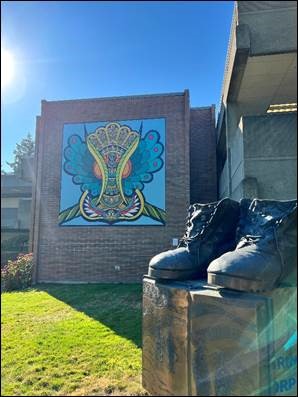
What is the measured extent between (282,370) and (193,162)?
7931 mm

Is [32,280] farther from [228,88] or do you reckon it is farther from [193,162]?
[228,88]

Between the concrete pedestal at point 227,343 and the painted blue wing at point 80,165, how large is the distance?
673 cm

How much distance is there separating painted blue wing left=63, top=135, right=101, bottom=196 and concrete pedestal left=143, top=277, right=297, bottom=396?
6.73 metres

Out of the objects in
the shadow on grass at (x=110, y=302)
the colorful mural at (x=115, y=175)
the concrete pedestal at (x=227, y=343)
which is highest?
the colorful mural at (x=115, y=175)

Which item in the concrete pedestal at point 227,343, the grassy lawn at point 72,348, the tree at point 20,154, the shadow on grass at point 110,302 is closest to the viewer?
the concrete pedestal at point 227,343

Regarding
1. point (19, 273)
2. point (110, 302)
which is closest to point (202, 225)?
point (110, 302)

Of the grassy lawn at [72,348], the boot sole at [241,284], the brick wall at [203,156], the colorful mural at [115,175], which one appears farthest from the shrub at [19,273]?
the boot sole at [241,284]

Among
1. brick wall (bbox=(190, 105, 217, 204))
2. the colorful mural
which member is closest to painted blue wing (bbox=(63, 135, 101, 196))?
the colorful mural

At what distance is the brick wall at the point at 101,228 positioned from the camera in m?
7.97

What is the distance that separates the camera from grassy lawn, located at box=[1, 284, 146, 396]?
219 centimetres

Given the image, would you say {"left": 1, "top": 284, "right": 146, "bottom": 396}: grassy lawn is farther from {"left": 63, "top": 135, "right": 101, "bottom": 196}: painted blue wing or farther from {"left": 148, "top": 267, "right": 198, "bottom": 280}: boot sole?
{"left": 63, "top": 135, "right": 101, "bottom": 196}: painted blue wing

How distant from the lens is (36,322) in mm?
4051

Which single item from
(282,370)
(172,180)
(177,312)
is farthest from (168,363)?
(172,180)

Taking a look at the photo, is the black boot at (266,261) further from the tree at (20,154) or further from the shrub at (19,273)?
the shrub at (19,273)
